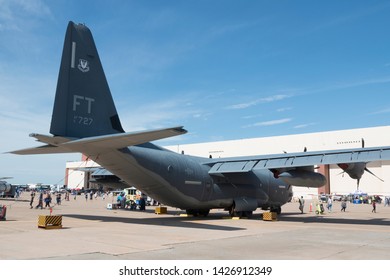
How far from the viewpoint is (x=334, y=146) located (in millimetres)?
73562

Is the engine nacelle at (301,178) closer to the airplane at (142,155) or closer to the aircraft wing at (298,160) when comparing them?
the airplane at (142,155)

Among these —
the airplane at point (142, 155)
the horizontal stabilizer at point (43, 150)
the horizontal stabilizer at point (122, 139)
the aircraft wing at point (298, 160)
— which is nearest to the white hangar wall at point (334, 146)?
the airplane at point (142, 155)

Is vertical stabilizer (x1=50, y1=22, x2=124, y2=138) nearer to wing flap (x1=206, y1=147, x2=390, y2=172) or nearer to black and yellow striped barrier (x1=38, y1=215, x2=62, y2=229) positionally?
black and yellow striped barrier (x1=38, y1=215, x2=62, y2=229)

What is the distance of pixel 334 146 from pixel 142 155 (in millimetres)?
62591

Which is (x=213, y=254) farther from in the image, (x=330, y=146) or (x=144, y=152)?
(x=330, y=146)

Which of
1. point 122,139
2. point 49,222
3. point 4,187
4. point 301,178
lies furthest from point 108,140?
point 4,187

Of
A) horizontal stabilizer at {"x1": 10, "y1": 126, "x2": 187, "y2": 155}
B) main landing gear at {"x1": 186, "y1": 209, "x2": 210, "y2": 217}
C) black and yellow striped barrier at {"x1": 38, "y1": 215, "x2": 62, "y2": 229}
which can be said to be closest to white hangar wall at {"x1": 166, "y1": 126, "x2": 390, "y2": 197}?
main landing gear at {"x1": 186, "y1": 209, "x2": 210, "y2": 217}

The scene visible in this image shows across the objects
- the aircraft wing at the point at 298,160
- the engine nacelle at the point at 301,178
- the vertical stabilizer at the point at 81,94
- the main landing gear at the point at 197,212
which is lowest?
the main landing gear at the point at 197,212

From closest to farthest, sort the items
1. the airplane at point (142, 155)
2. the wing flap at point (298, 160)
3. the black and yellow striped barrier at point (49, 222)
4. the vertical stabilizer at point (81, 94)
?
the black and yellow striped barrier at point (49, 222) < the airplane at point (142, 155) < the vertical stabilizer at point (81, 94) < the wing flap at point (298, 160)

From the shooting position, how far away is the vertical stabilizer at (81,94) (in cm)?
1664

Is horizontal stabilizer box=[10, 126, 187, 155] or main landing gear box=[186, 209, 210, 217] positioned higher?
horizontal stabilizer box=[10, 126, 187, 155]

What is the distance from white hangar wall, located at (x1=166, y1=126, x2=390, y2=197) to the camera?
69.2 m

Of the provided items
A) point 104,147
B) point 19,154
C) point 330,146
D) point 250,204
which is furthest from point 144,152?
point 330,146

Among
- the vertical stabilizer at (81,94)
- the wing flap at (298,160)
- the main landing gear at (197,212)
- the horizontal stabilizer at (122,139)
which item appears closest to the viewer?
the horizontal stabilizer at (122,139)
